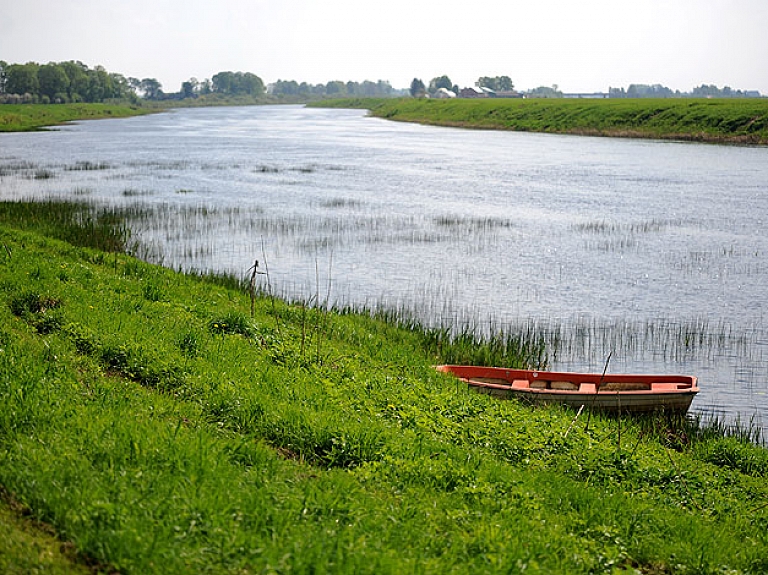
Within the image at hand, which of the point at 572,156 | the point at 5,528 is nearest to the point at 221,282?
the point at 5,528

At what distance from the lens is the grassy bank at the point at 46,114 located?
360 feet

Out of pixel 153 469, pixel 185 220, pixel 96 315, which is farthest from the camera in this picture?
pixel 185 220

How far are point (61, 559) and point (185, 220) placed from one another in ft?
101

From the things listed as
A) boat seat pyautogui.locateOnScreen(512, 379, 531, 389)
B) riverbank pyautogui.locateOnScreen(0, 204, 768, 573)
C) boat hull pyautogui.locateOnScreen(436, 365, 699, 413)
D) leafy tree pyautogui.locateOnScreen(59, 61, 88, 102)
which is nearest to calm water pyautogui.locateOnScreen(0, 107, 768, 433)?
boat hull pyautogui.locateOnScreen(436, 365, 699, 413)

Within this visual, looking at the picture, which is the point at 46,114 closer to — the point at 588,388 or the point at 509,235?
the point at 509,235

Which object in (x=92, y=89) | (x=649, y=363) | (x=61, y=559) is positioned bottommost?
(x=649, y=363)

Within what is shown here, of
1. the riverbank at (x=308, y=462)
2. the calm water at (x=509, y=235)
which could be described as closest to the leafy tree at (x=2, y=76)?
the calm water at (x=509, y=235)

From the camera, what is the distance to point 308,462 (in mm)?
9289

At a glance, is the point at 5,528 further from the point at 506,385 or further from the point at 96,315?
the point at 506,385

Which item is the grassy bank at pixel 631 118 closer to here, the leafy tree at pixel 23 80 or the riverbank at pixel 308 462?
the riverbank at pixel 308 462

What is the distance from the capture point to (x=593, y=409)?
1483 centimetres

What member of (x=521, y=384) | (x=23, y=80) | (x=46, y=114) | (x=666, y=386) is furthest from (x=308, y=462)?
(x=23, y=80)

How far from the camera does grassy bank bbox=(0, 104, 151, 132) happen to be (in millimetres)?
109688

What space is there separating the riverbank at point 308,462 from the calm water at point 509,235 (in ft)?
19.8
